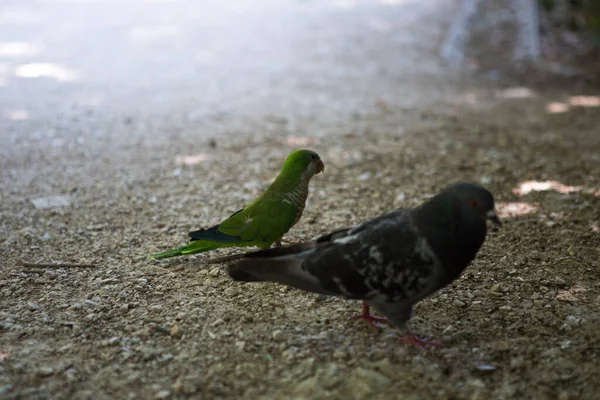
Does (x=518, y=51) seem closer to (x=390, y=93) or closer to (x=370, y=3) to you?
(x=390, y=93)

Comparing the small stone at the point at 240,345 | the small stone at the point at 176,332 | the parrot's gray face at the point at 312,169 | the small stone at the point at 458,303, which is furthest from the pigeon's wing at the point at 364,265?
the parrot's gray face at the point at 312,169

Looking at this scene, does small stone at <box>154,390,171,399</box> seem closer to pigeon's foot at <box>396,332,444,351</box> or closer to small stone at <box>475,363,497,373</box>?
pigeon's foot at <box>396,332,444,351</box>

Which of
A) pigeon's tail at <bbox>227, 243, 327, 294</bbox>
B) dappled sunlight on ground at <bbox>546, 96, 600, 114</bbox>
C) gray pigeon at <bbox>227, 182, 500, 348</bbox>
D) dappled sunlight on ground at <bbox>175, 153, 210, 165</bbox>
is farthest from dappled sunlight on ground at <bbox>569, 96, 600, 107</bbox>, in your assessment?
pigeon's tail at <bbox>227, 243, 327, 294</bbox>

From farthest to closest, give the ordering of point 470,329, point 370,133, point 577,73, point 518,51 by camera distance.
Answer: point 518,51, point 577,73, point 370,133, point 470,329

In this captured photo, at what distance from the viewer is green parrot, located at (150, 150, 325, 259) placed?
4.31m

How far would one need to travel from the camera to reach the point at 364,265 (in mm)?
3492

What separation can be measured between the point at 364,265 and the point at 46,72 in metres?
8.09

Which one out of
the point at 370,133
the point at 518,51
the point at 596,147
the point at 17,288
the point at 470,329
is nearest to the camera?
the point at 470,329

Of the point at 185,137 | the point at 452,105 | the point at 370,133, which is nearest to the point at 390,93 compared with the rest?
the point at 452,105

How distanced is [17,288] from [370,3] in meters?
14.8

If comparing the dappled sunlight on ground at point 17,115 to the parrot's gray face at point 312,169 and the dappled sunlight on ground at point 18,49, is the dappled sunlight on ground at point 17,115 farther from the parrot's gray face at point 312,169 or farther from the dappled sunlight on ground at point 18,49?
the parrot's gray face at point 312,169

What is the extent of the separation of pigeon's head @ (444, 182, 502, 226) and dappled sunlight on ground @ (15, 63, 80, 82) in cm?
783

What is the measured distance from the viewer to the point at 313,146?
24.6 feet

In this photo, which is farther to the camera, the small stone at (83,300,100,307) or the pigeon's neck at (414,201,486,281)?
the small stone at (83,300,100,307)
